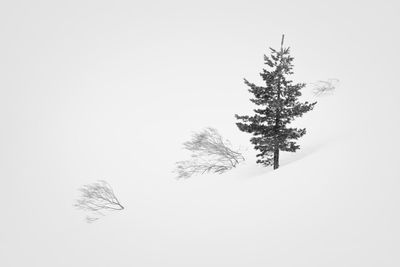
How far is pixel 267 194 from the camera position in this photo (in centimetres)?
915

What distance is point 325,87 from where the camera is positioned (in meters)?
25.0

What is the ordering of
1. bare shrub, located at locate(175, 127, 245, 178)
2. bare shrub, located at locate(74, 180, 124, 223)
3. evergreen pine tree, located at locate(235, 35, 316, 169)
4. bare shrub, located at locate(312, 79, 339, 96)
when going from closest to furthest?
evergreen pine tree, located at locate(235, 35, 316, 169) → bare shrub, located at locate(74, 180, 124, 223) → bare shrub, located at locate(175, 127, 245, 178) → bare shrub, located at locate(312, 79, 339, 96)

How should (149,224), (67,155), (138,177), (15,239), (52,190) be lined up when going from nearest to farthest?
(149,224) → (15,239) → (138,177) → (52,190) → (67,155)

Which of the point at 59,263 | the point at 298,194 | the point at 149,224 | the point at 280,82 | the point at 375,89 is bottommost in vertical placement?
the point at 59,263

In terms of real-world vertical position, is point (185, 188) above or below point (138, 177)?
below

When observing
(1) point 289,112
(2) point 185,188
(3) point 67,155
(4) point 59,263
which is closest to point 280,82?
(1) point 289,112

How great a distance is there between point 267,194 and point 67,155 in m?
51.4

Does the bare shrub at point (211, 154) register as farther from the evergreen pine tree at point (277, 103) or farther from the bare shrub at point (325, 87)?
the bare shrub at point (325, 87)

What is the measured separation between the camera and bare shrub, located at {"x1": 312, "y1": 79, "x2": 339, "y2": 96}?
24198 mm

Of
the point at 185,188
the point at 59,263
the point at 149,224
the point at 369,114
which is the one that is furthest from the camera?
the point at 185,188

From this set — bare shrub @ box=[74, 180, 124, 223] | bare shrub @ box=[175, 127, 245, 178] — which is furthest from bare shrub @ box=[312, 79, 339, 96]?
bare shrub @ box=[74, 180, 124, 223]

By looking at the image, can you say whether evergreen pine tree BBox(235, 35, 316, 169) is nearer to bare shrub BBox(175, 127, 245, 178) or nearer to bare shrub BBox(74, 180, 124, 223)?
bare shrub BBox(175, 127, 245, 178)

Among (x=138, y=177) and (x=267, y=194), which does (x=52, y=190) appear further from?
(x=267, y=194)

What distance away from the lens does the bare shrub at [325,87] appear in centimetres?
2420
